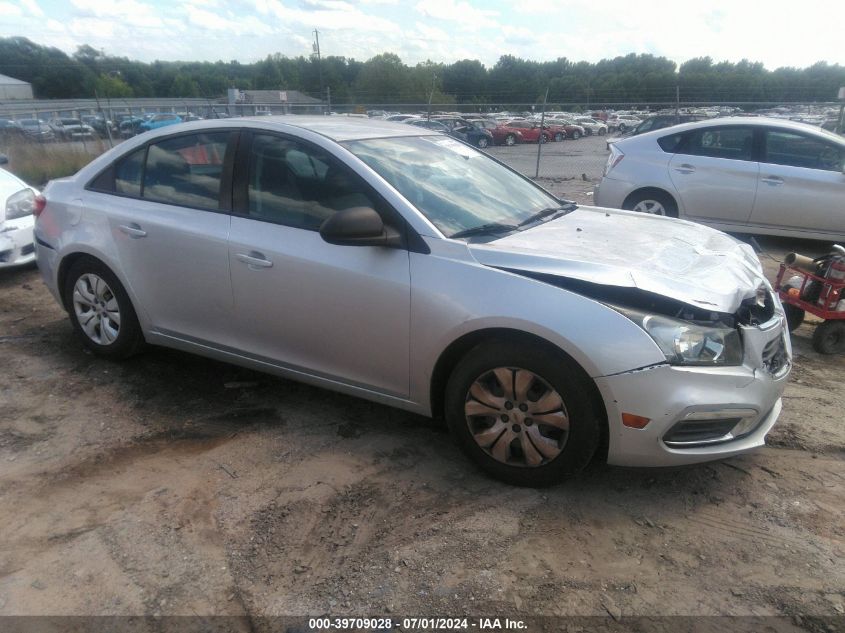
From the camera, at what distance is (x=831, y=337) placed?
475 centimetres

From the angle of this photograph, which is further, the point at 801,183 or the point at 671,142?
the point at 671,142

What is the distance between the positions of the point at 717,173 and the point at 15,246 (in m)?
7.87

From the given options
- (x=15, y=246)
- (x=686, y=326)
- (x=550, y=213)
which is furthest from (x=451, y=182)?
(x=15, y=246)

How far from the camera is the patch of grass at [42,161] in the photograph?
14680 millimetres

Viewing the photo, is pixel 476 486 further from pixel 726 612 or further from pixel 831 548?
pixel 831 548

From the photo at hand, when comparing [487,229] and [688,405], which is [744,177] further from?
[688,405]

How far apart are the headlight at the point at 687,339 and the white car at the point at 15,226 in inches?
242

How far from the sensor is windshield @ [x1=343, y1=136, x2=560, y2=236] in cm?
338

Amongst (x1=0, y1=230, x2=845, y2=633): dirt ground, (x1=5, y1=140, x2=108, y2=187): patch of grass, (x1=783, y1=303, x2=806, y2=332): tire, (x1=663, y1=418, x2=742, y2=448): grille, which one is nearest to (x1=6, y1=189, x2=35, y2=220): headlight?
(x1=0, y1=230, x2=845, y2=633): dirt ground

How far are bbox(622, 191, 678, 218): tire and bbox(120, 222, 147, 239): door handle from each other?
614 cm

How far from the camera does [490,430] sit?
3010 mm

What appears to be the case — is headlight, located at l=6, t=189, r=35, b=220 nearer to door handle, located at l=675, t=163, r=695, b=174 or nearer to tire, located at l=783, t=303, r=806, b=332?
tire, located at l=783, t=303, r=806, b=332

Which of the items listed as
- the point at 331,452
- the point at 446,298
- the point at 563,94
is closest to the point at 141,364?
the point at 331,452

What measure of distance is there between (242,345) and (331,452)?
883mm
